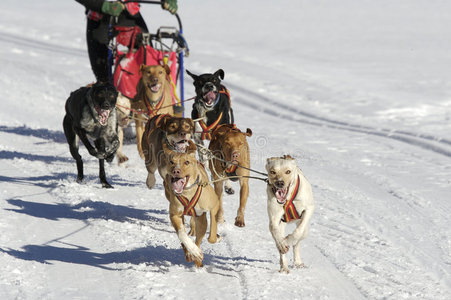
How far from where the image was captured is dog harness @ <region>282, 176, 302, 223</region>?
4.61 metres

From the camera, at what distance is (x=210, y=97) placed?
6.62 metres

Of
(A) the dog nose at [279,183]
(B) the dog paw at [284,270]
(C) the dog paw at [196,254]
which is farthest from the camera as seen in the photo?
(B) the dog paw at [284,270]

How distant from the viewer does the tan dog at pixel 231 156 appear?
5639 millimetres

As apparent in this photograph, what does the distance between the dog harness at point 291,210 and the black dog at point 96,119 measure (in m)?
2.74

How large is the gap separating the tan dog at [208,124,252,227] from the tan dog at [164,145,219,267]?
2.48 ft

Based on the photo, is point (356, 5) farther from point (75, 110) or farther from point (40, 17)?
point (75, 110)

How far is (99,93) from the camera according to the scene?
22.0 feet

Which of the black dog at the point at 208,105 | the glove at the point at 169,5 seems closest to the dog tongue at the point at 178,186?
the black dog at the point at 208,105

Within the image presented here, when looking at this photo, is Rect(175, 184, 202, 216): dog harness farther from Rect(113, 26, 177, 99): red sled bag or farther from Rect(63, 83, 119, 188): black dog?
Rect(113, 26, 177, 99): red sled bag

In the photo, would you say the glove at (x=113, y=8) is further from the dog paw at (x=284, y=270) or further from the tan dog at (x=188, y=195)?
the dog paw at (x=284, y=270)

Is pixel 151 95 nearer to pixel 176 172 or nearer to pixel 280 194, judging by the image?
pixel 176 172

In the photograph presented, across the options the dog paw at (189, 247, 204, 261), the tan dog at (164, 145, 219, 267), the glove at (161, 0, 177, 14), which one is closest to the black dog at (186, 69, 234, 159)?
the tan dog at (164, 145, 219, 267)

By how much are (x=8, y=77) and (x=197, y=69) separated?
4296 mm

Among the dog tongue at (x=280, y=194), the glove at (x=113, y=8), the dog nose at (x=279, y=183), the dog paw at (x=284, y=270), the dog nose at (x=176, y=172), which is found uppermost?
the glove at (x=113, y=8)
